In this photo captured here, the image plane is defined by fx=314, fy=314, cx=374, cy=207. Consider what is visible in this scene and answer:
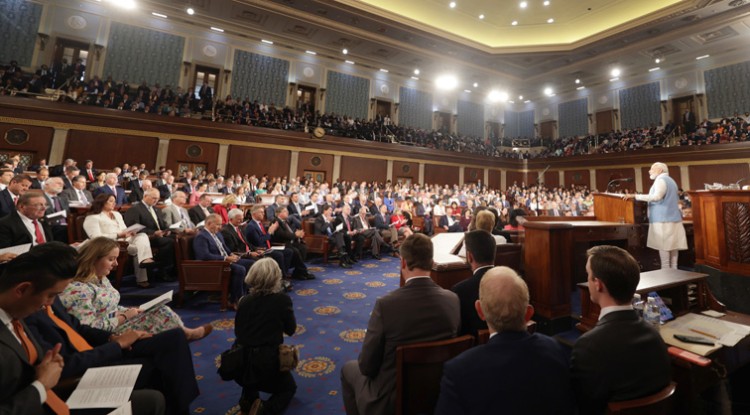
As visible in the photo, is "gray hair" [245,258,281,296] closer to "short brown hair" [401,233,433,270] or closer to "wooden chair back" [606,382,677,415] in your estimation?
"short brown hair" [401,233,433,270]

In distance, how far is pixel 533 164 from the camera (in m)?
16.7

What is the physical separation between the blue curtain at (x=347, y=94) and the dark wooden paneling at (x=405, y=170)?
3163mm

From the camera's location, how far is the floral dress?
5.71 feet

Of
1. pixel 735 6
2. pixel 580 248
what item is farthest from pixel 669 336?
pixel 735 6

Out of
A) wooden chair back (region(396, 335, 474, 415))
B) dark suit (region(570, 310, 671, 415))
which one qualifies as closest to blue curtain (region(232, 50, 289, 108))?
wooden chair back (region(396, 335, 474, 415))

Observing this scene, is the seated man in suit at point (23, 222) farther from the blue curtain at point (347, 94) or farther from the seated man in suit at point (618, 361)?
the blue curtain at point (347, 94)

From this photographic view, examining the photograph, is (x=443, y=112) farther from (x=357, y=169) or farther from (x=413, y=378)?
(x=413, y=378)

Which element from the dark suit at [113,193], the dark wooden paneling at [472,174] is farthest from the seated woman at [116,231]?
the dark wooden paneling at [472,174]

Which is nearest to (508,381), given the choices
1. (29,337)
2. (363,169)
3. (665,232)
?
(29,337)

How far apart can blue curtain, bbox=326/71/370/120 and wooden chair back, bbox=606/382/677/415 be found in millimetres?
14622

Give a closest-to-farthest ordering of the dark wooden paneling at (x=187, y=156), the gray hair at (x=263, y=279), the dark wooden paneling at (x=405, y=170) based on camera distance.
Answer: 1. the gray hair at (x=263, y=279)
2. the dark wooden paneling at (x=187, y=156)
3. the dark wooden paneling at (x=405, y=170)

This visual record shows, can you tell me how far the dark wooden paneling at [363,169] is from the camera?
13.0 m

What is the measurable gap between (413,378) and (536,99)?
21000mm

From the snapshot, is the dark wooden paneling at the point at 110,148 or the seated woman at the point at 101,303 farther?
the dark wooden paneling at the point at 110,148
